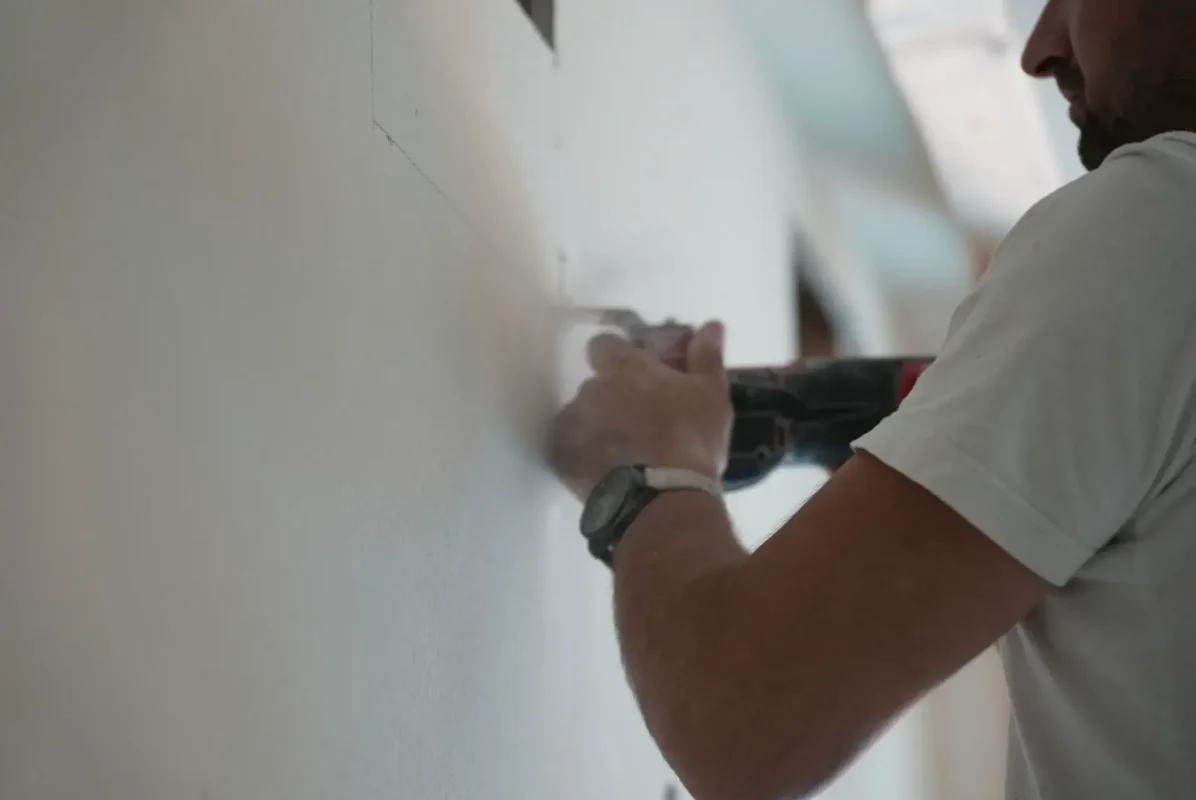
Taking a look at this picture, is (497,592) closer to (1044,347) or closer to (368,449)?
(368,449)

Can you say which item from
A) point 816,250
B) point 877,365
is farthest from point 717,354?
point 816,250

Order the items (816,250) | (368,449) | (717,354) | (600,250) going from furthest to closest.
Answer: (816,250), (600,250), (717,354), (368,449)

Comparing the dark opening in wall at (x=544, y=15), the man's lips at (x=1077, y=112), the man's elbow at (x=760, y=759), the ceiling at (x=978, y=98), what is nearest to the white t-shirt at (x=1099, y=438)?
the man's elbow at (x=760, y=759)

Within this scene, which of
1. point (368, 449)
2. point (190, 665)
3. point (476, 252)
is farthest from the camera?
point (476, 252)

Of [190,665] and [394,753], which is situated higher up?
[190,665]

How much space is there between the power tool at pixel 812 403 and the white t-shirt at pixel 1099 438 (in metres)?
0.40

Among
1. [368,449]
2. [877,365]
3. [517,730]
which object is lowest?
[517,730]

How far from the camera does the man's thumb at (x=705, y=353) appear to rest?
2.81ft

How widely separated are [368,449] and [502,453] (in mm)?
205

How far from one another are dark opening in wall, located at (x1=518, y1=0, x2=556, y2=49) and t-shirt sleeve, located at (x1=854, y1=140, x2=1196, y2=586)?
56cm

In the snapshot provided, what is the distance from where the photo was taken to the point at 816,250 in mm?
2549

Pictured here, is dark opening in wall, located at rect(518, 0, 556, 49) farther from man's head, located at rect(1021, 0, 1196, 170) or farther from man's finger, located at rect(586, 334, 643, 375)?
man's head, located at rect(1021, 0, 1196, 170)

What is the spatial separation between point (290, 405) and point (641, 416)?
36 centimetres

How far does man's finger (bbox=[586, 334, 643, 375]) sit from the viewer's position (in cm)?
83
